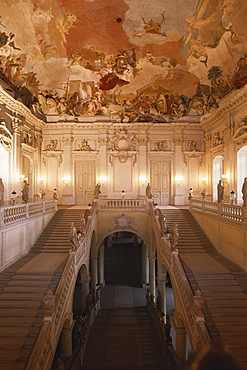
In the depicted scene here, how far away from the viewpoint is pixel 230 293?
9.48 meters

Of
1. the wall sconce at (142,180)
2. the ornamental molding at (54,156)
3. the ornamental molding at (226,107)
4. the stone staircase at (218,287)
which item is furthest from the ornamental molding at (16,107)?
the ornamental molding at (226,107)

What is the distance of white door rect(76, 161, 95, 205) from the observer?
22.8 meters

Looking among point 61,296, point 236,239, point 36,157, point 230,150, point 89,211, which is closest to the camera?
point 61,296

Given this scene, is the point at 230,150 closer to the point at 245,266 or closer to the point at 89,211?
the point at 245,266

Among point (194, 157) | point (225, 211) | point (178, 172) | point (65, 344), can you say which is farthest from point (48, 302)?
→ point (194, 157)

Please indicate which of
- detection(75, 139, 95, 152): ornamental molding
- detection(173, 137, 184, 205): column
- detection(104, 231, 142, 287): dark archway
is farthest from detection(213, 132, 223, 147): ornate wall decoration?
detection(104, 231, 142, 287): dark archway

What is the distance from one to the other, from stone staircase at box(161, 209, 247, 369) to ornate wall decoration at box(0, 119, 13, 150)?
12031 millimetres

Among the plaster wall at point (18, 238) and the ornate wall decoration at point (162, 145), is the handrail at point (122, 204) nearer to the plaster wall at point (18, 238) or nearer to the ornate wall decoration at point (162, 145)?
the plaster wall at point (18, 238)

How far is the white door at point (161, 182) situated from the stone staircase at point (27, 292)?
9.97m

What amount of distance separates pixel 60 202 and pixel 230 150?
14.3 metres

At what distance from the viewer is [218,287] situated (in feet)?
31.9

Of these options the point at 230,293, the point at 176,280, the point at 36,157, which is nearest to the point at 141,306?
the point at 176,280

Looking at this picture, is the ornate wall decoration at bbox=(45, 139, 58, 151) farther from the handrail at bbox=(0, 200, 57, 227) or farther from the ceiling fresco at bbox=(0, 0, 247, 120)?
the handrail at bbox=(0, 200, 57, 227)

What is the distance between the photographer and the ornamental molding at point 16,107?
49.9ft
